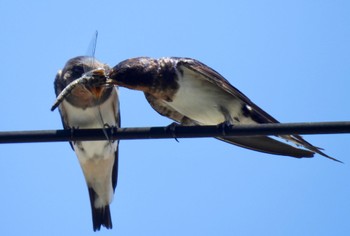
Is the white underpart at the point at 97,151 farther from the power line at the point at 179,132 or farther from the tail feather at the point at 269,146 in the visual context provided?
the power line at the point at 179,132

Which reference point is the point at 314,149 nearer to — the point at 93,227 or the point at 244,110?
the point at 244,110

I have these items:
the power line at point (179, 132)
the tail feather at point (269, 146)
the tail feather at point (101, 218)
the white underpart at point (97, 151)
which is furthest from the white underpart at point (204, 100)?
the tail feather at point (101, 218)

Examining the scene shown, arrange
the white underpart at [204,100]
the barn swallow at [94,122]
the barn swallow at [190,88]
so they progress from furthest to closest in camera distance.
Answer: the barn swallow at [94,122], the white underpart at [204,100], the barn swallow at [190,88]

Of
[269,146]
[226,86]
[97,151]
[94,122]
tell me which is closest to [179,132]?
[269,146]

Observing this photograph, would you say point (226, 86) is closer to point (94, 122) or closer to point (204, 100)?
point (204, 100)

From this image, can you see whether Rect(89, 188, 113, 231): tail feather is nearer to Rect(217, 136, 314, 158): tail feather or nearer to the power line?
Rect(217, 136, 314, 158): tail feather

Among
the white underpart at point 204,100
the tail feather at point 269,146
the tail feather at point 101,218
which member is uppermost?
the white underpart at point 204,100

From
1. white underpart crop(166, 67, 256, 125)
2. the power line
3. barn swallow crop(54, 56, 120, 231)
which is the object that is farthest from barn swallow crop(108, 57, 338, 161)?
the power line
